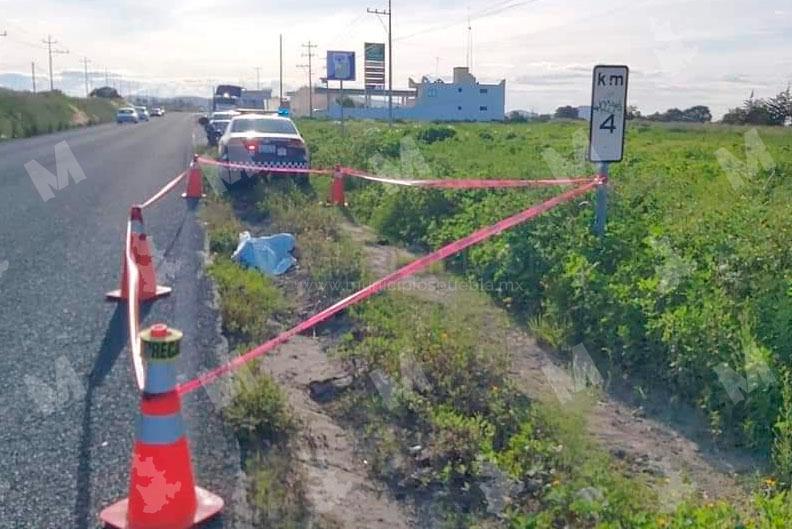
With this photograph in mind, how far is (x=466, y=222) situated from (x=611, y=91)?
276cm

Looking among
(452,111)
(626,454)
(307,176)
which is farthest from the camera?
(452,111)

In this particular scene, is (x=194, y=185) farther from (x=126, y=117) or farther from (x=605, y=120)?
(x=126, y=117)

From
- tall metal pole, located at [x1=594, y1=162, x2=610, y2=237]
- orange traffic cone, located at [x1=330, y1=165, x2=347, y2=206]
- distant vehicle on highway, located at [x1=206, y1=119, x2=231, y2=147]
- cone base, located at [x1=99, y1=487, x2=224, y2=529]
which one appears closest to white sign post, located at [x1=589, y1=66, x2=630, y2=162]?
tall metal pole, located at [x1=594, y1=162, x2=610, y2=237]

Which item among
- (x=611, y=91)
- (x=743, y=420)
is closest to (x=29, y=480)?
(x=743, y=420)

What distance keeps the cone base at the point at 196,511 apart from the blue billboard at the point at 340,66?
2280cm

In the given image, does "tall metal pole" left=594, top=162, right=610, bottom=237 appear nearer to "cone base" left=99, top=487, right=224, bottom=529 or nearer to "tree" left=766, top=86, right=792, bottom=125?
"cone base" left=99, top=487, right=224, bottom=529

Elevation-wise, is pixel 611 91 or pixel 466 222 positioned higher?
pixel 611 91

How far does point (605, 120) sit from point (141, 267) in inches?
165

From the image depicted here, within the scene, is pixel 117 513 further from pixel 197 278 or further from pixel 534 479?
pixel 197 278

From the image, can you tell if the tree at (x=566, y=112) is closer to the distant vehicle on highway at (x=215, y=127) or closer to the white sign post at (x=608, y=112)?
the distant vehicle on highway at (x=215, y=127)

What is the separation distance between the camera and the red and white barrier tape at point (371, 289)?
5473 mm

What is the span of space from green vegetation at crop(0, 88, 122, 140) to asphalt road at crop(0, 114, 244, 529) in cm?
3281

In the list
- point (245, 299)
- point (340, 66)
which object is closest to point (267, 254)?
point (245, 299)

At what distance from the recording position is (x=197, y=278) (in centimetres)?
839
